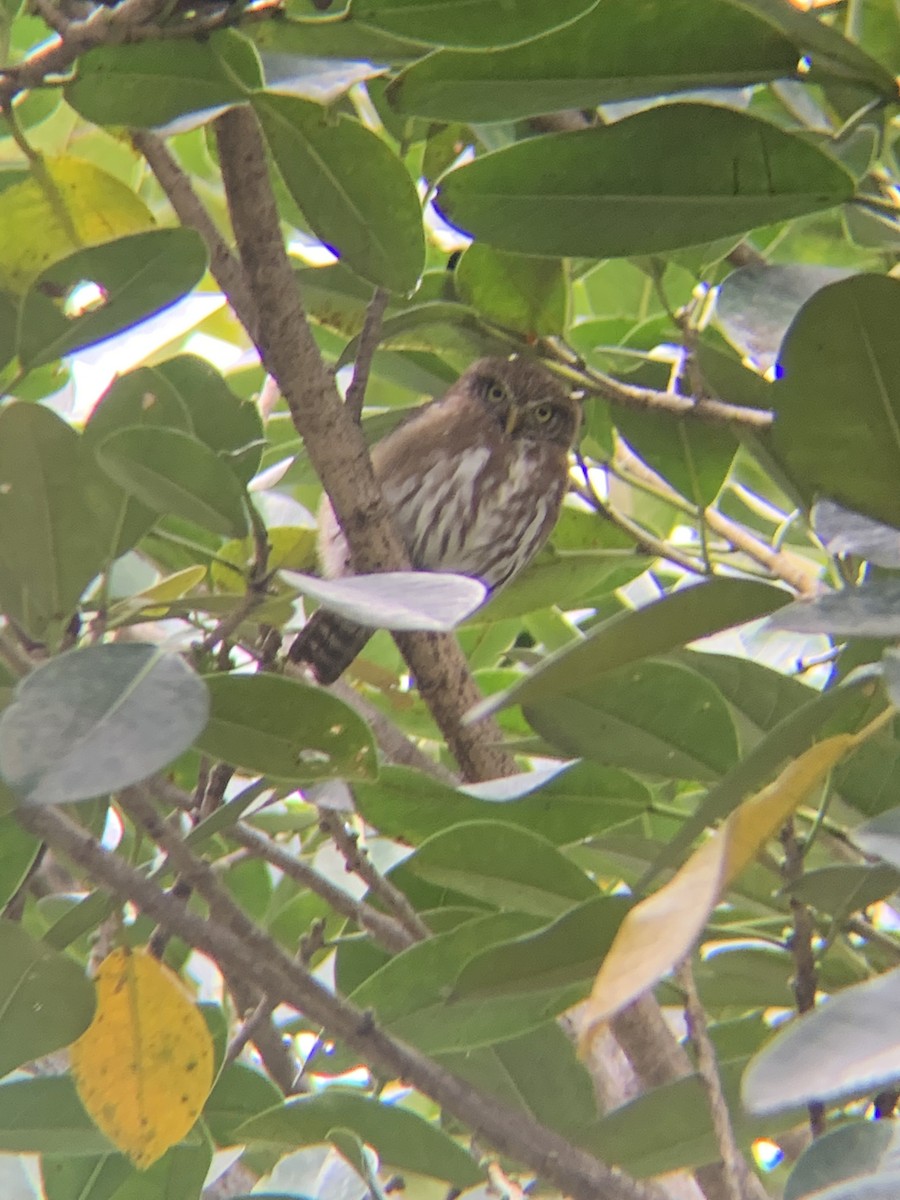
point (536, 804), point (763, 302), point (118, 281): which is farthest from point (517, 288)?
point (536, 804)

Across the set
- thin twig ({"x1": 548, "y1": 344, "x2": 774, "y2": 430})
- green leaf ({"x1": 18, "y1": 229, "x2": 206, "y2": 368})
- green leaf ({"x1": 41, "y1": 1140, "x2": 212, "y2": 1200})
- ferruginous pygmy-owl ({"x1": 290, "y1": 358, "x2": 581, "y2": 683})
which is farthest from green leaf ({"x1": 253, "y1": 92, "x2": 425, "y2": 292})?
ferruginous pygmy-owl ({"x1": 290, "y1": 358, "x2": 581, "y2": 683})

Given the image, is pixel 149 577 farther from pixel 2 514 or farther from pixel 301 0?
pixel 301 0

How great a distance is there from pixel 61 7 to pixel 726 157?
0.58 metres

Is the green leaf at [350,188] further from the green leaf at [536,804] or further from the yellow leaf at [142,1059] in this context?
the yellow leaf at [142,1059]

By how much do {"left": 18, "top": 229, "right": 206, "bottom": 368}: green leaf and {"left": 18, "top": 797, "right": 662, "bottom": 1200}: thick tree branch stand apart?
1.44 feet

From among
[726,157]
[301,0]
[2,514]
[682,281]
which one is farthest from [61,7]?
[682,281]

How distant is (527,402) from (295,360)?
5.12ft

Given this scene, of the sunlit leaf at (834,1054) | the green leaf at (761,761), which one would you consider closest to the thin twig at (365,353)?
the green leaf at (761,761)

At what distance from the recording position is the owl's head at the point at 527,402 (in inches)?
109

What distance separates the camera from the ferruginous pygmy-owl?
271 centimetres

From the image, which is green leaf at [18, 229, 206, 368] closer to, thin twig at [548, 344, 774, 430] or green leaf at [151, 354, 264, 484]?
green leaf at [151, 354, 264, 484]

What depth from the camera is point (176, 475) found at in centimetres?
119

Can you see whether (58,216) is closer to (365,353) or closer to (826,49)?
(365,353)

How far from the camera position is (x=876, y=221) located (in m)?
1.46
